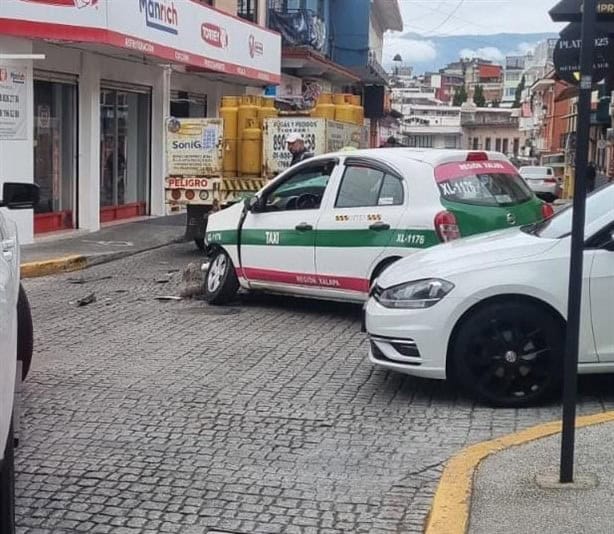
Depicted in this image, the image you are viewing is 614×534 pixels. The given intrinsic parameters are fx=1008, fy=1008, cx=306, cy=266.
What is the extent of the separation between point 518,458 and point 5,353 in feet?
9.32

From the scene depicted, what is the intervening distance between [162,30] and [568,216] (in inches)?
502

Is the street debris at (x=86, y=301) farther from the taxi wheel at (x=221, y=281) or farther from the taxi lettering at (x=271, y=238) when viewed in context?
the taxi lettering at (x=271, y=238)

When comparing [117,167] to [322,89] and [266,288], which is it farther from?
[322,89]

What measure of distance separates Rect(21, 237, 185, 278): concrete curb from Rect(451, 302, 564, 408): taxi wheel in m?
8.50

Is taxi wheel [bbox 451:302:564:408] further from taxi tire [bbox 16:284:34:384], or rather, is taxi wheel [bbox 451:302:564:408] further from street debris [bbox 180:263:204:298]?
street debris [bbox 180:263:204:298]

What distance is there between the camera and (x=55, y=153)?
59.1ft

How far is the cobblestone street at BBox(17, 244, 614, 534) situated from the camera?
198 inches

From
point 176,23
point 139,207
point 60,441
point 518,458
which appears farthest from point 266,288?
point 139,207

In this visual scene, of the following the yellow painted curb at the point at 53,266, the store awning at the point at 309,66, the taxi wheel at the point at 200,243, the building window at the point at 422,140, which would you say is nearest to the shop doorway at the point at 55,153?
the yellow painted curb at the point at 53,266

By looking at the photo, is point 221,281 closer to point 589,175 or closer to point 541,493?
point 589,175

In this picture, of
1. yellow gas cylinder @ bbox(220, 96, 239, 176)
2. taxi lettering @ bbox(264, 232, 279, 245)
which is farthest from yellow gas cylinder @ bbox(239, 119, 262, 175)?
taxi lettering @ bbox(264, 232, 279, 245)

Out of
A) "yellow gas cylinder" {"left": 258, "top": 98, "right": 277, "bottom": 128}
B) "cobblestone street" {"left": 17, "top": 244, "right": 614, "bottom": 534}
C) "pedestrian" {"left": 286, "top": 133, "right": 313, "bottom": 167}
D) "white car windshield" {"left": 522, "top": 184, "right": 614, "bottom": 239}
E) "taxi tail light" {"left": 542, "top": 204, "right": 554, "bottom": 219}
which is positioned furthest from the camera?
"yellow gas cylinder" {"left": 258, "top": 98, "right": 277, "bottom": 128}

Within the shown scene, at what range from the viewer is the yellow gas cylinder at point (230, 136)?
16.0m

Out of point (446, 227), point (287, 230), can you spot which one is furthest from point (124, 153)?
point (446, 227)
